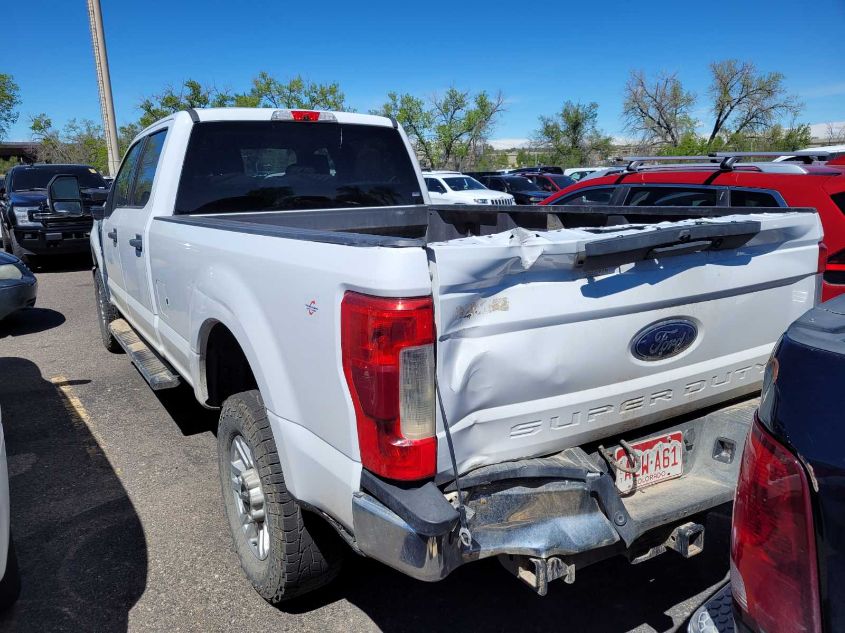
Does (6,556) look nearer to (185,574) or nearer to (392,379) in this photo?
(185,574)

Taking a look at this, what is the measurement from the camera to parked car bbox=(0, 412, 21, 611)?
241 centimetres

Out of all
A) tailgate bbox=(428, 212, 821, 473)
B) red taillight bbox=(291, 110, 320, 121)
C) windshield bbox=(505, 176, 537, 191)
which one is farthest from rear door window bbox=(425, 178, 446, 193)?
tailgate bbox=(428, 212, 821, 473)

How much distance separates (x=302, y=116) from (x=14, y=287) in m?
4.87

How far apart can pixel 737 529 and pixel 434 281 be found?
998 millimetres

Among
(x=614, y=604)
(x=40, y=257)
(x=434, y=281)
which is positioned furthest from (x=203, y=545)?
(x=40, y=257)

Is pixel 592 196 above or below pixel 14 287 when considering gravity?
above

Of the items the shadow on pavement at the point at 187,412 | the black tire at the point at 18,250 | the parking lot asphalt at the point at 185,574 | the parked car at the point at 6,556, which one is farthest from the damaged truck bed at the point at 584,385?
the black tire at the point at 18,250

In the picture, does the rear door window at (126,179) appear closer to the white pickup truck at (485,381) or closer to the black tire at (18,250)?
the white pickup truck at (485,381)

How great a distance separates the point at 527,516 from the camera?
2.11 m

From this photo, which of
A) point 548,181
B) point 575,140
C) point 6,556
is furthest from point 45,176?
point 575,140

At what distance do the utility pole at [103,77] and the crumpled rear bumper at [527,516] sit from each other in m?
17.3

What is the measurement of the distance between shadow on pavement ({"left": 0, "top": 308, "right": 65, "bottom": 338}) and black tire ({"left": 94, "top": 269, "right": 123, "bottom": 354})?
1.71 m

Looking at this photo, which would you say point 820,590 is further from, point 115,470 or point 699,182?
point 699,182

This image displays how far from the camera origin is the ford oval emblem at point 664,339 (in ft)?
7.71
